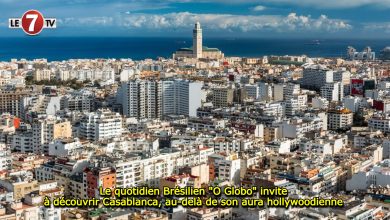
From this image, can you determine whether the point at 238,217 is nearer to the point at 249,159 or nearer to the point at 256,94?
the point at 249,159

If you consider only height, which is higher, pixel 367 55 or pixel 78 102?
pixel 367 55

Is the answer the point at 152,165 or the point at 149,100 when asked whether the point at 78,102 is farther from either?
the point at 152,165

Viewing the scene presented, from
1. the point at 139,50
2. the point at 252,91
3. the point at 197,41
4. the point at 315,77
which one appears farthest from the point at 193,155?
the point at 139,50

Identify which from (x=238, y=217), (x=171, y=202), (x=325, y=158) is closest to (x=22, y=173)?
(x=171, y=202)

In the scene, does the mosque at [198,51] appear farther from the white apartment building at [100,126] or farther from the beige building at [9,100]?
the white apartment building at [100,126]

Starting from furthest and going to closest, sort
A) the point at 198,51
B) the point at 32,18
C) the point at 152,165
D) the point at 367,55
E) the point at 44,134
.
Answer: the point at 198,51
the point at 367,55
the point at 44,134
the point at 152,165
the point at 32,18

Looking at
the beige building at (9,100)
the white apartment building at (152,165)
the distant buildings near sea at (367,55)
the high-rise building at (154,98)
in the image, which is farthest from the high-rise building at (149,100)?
the distant buildings near sea at (367,55)
